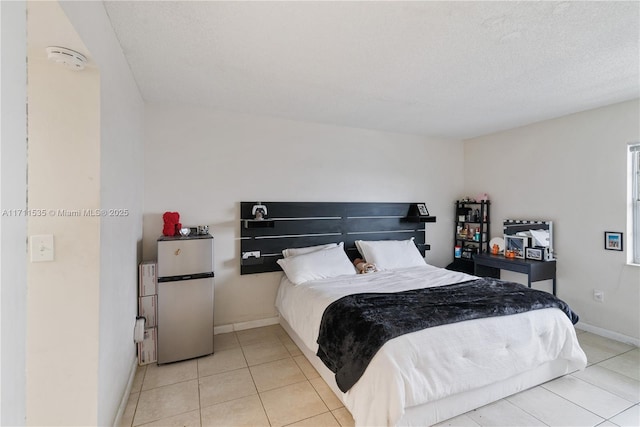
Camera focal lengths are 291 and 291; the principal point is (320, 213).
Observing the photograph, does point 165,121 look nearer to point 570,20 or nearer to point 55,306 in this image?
point 55,306

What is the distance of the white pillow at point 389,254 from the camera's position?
357cm

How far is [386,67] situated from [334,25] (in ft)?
2.23

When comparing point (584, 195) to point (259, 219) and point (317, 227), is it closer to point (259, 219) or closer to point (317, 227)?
point (317, 227)

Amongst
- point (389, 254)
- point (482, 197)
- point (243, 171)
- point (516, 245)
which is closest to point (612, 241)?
point (516, 245)

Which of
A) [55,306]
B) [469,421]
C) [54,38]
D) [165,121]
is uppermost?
[165,121]

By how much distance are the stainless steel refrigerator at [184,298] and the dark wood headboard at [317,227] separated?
65 centimetres

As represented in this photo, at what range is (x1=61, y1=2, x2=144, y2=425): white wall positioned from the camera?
1535 mm

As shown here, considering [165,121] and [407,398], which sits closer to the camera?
[407,398]

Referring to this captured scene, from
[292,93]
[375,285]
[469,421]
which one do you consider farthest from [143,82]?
[469,421]

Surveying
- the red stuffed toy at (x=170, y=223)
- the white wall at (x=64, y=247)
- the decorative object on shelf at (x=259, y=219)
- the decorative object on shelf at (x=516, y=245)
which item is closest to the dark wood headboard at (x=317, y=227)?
the decorative object on shelf at (x=259, y=219)

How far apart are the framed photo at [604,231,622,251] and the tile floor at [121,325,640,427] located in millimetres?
1005

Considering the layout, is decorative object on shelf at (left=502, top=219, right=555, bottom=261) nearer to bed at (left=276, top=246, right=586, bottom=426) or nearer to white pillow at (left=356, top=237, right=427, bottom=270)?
white pillow at (left=356, top=237, right=427, bottom=270)

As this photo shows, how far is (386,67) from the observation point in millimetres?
2268

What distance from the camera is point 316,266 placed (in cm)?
319
